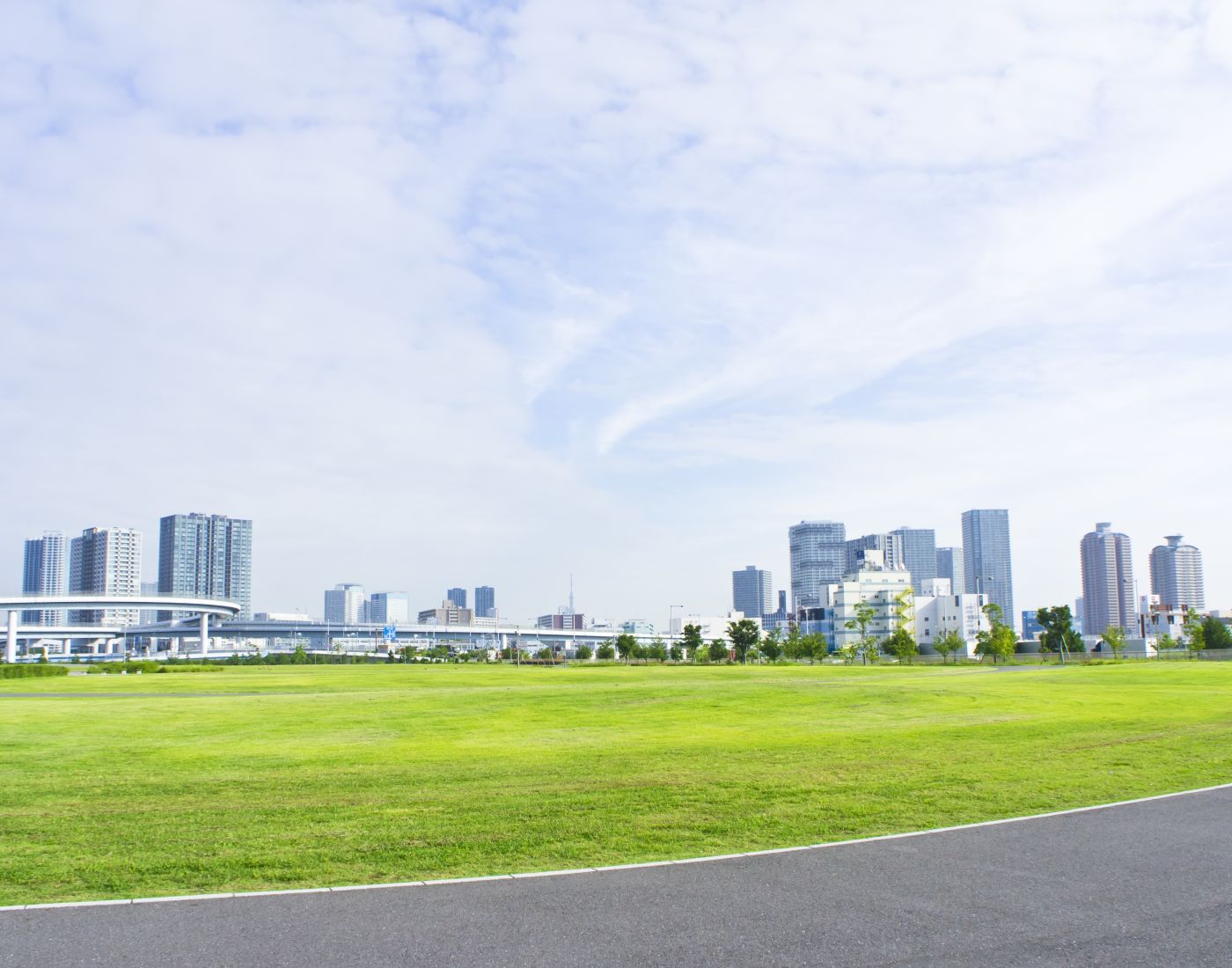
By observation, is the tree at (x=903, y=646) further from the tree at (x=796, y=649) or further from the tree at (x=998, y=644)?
the tree at (x=796, y=649)

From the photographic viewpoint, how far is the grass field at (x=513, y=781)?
458 inches

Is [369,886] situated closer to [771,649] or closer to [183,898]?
[183,898]

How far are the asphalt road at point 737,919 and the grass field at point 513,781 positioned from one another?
1043 millimetres

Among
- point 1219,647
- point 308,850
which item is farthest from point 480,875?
point 1219,647

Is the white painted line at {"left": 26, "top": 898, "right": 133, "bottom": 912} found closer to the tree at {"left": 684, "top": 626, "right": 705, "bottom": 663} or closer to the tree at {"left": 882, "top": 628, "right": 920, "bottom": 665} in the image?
the tree at {"left": 882, "top": 628, "right": 920, "bottom": 665}

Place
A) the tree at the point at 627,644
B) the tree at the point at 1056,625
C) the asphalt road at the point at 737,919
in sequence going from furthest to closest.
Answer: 1. the tree at the point at 627,644
2. the tree at the point at 1056,625
3. the asphalt road at the point at 737,919

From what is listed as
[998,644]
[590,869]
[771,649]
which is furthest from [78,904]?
[771,649]

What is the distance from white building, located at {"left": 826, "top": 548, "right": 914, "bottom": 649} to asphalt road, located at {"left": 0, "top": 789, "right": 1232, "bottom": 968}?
558 feet

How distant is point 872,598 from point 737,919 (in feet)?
597

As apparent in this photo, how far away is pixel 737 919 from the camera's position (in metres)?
9.03

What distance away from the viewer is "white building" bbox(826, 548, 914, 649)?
7077 inches

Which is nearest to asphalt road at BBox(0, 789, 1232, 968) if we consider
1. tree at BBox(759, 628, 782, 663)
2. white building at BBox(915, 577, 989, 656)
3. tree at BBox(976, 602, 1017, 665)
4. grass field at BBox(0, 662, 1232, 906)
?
grass field at BBox(0, 662, 1232, 906)

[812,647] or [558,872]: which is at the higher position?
[558,872]

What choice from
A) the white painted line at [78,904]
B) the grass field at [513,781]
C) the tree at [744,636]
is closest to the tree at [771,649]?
the tree at [744,636]
